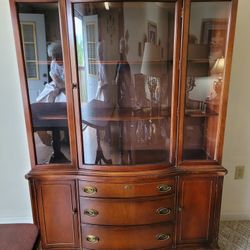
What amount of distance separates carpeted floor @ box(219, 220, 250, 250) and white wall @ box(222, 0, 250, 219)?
0.24ft

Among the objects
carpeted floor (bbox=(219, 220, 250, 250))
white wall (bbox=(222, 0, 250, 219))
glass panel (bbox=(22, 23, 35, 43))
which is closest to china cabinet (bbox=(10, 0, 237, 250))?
glass panel (bbox=(22, 23, 35, 43))

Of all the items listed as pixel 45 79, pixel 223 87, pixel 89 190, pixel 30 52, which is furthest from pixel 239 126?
pixel 30 52

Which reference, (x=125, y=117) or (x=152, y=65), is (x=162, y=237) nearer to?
(x=125, y=117)

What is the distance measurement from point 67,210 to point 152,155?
71cm

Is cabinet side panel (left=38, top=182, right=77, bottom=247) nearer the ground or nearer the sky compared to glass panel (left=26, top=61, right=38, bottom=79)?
nearer the ground

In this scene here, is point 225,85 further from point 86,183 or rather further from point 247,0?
point 86,183

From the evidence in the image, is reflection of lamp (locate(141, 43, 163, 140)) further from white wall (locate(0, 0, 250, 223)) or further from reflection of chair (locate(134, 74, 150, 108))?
white wall (locate(0, 0, 250, 223))

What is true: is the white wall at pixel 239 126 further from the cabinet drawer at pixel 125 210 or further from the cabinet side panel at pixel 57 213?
the cabinet side panel at pixel 57 213

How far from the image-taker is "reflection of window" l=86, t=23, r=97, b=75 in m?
1.49

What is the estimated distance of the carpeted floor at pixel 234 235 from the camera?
189cm

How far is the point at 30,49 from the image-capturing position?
150 cm

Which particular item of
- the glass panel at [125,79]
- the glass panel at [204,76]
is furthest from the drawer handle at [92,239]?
the glass panel at [204,76]

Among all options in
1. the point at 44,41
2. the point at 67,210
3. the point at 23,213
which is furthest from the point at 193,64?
the point at 23,213

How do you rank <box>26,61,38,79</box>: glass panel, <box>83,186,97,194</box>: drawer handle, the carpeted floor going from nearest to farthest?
<box>26,61,38,79</box>: glass panel, <box>83,186,97,194</box>: drawer handle, the carpeted floor
